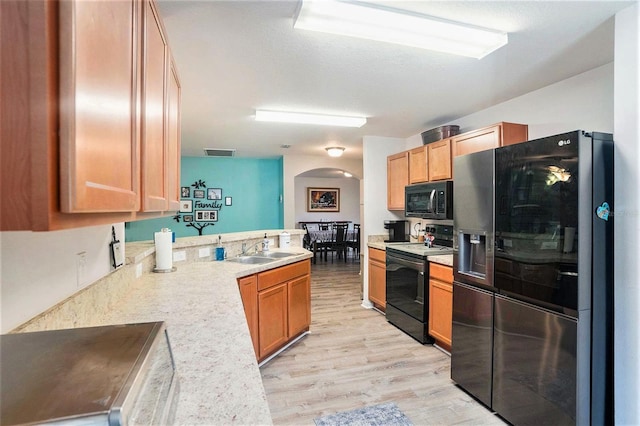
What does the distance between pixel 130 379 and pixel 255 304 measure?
211cm

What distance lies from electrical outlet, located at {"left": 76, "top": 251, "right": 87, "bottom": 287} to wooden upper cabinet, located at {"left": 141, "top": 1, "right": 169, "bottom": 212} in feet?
1.23

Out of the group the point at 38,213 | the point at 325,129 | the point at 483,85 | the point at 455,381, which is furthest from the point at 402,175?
the point at 38,213

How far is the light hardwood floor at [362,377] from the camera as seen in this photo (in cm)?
213

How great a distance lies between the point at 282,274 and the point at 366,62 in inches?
75.6

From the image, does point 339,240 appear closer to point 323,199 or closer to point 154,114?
point 323,199

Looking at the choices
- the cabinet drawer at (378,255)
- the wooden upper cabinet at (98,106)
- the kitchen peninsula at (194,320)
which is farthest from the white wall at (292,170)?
the wooden upper cabinet at (98,106)

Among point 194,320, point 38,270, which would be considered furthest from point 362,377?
point 38,270

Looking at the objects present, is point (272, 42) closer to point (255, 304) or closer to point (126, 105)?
point (126, 105)

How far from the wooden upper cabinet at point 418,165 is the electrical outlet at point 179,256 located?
2729 mm

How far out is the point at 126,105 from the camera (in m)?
0.74

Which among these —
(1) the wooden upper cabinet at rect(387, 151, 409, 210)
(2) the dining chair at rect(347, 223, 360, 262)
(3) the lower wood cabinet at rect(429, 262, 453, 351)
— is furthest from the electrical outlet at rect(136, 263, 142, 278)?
(2) the dining chair at rect(347, 223, 360, 262)

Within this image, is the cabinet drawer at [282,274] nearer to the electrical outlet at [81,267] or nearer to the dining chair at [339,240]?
the electrical outlet at [81,267]

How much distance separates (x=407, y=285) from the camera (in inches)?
135

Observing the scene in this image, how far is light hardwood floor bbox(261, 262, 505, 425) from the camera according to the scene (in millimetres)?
2127
